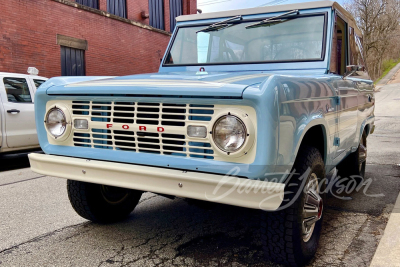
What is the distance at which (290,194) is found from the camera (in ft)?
7.93

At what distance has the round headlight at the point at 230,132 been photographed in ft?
7.28

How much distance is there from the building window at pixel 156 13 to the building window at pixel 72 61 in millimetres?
4357

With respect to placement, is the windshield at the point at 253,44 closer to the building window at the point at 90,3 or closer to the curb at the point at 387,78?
the building window at the point at 90,3

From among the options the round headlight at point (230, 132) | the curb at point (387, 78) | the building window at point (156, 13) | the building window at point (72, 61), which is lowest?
the round headlight at point (230, 132)

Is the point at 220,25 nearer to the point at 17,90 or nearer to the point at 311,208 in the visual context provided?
the point at 311,208

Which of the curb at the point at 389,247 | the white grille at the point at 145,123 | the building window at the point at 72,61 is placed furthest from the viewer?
the building window at the point at 72,61

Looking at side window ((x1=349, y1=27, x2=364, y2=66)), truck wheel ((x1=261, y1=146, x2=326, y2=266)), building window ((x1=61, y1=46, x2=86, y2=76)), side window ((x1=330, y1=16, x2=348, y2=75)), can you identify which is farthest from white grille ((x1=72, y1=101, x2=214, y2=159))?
building window ((x1=61, y1=46, x2=86, y2=76))

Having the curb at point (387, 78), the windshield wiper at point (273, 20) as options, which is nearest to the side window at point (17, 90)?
the windshield wiper at point (273, 20)

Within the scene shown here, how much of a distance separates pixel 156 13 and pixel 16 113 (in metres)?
10.9

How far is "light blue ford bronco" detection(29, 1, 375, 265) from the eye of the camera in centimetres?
220

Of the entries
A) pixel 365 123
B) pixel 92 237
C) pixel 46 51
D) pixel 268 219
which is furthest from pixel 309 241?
pixel 46 51

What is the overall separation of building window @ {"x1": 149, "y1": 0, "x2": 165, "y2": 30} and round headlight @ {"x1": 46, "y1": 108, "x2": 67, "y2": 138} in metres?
14.2

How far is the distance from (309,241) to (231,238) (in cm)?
70

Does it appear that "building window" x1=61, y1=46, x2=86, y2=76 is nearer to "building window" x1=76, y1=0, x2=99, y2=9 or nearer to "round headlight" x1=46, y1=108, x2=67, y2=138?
"building window" x1=76, y1=0, x2=99, y2=9
